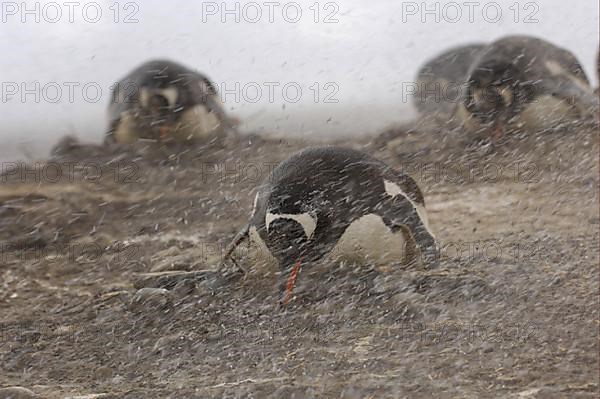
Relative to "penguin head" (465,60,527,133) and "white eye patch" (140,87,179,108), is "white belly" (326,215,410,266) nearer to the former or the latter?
"penguin head" (465,60,527,133)

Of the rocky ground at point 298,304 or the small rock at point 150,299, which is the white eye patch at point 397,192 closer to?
the rocky ground at point 298,304

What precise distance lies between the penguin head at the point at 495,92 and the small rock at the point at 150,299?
10.4 ft

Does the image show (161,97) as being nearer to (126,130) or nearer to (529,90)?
(126,130)

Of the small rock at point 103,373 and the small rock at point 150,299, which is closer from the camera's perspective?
→ the small rock at point 103,373

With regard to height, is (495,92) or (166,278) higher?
(495,92)

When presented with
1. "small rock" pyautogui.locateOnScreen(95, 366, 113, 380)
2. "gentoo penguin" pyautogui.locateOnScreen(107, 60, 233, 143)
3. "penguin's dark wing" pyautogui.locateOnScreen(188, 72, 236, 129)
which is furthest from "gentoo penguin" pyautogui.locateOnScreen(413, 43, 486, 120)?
"small rock" pyautogui.locateOnScreen(95, 366, 113, 380)

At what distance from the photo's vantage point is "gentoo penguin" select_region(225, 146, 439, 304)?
2.98 m

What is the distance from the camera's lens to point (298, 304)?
3.00m

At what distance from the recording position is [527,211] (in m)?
4.54

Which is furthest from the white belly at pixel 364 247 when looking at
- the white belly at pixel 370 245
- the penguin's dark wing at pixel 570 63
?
the penguin's dark wing at pixel 570 63

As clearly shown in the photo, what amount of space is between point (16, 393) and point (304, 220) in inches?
40.8

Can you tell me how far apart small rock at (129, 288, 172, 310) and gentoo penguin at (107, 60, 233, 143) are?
125 inches

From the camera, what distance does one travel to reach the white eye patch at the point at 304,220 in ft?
9.62

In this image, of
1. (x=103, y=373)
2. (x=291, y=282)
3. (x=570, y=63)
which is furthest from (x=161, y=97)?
(x=103, y=373)
